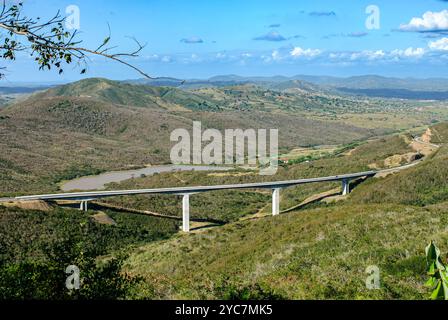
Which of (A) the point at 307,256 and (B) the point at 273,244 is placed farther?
(B) the point at 273,244

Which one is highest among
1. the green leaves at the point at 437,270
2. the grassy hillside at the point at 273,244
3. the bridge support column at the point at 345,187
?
the green leaves at the point at 437,270

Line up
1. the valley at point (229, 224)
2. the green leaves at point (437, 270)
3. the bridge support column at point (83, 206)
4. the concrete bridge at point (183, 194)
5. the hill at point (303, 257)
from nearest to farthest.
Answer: the green leaves at point (437, 270) → the hill at point (303, 257) → the valley at point (229, 224) → the bridge support column at point (83, 206) → the concrete bridge at point (183, 194)

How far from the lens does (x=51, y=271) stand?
1342cm

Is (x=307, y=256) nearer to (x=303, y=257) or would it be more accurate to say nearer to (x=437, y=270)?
(x=303, y=257)

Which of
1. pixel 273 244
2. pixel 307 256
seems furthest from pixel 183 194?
pixel 307 256

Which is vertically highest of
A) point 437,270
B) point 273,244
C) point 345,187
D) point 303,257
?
point 437,270

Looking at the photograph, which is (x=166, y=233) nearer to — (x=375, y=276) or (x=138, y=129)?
(x=375, y=276)

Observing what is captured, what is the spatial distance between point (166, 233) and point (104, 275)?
4935 cm

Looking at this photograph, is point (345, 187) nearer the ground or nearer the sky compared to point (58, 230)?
nearer the ground

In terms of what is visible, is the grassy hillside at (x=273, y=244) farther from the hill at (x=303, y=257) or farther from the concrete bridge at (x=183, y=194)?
the concrete bridge at (x=183, y=194)

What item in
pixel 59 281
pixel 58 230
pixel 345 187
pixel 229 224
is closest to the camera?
pixel 59 281

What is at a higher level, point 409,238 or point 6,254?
point 409,238

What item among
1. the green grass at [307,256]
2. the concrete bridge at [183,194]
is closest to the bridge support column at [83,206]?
the concrete bridge at [183,194]
